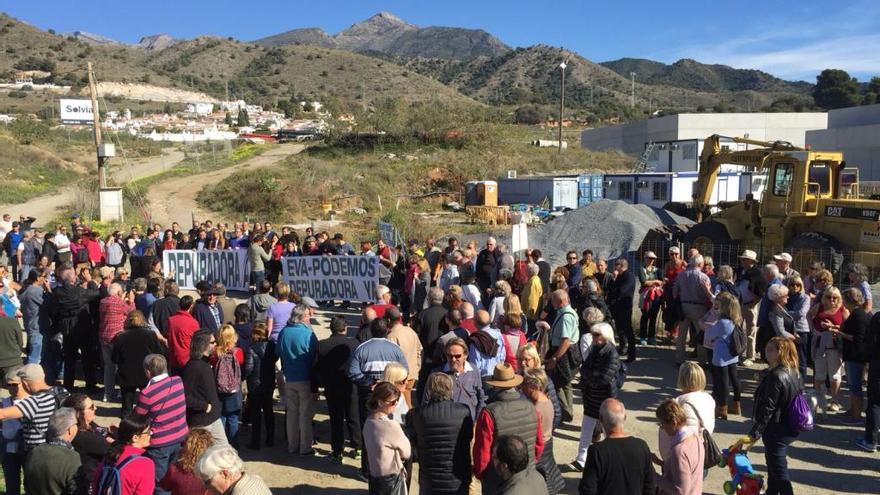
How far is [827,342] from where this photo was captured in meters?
8.03

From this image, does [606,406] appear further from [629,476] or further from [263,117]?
[263,117]

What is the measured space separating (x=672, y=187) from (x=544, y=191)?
5.99m

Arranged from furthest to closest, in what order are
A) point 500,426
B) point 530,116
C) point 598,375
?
1. point 530,116
2. point 598,375
3. point 500,426

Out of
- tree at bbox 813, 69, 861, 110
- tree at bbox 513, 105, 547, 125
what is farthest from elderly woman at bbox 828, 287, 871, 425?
tree at bbox 813, 69, 861, 110

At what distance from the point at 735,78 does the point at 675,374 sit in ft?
691

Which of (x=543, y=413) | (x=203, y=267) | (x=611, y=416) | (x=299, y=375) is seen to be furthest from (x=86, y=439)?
(x=203, y=267)

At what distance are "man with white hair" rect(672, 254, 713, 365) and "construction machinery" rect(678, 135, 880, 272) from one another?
589cm

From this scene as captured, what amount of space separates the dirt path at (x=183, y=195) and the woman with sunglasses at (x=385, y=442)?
82.3 ft

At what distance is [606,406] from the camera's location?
4559 millimetres

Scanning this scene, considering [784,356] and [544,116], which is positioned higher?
[544,116]

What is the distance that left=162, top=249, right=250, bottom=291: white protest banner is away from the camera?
1530 cm

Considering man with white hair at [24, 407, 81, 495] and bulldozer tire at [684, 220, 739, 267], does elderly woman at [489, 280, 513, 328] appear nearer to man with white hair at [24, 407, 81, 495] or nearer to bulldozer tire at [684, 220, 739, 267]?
man with white hair at [24, 407, 81, 495]

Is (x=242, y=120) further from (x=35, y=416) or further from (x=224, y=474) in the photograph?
(x=224, y=474)

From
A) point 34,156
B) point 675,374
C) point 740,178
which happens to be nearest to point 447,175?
point 740,178
